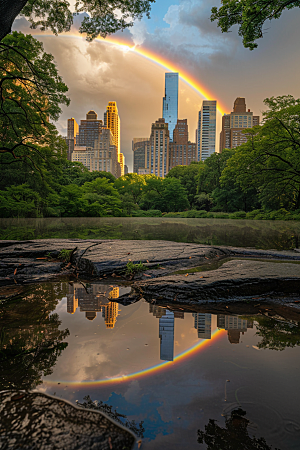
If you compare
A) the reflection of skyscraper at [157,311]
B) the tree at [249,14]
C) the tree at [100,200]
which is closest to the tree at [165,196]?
the tree at [100,200]

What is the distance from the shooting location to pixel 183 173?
2265 inches

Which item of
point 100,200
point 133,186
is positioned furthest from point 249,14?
point 133,186

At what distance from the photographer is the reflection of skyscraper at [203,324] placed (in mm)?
2164

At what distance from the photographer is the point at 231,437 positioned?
44.4 inches

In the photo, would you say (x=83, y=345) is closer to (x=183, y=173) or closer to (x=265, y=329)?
(x=265, y=329)

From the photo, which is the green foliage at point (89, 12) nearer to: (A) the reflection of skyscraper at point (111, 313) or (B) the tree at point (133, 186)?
(A) the reflection of skyscraper at point (111, 313)

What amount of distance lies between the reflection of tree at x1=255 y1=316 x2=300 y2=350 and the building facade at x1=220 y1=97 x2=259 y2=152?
346ft

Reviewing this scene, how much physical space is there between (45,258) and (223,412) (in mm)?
4330

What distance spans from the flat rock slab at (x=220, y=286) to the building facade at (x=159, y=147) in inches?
5139

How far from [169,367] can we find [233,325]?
3.17ft

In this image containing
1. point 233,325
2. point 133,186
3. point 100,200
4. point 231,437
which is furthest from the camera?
point 133,186

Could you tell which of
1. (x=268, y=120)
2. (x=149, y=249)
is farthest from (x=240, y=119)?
(x=149, y=249)

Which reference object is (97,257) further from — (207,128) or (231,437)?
(207,128)

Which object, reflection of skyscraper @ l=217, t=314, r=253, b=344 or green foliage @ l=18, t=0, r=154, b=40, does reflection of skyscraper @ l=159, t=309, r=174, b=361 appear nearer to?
reflection of skyscraper @ l=217, t=314, r=253, b=344
